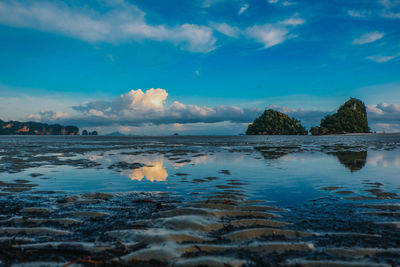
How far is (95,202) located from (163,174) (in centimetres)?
499

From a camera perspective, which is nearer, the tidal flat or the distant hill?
the tidal flat

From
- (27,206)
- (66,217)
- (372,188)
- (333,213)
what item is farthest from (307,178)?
(27,206)

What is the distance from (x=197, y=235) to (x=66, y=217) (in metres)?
3.20

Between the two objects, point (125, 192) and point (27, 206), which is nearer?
point (27, 206)

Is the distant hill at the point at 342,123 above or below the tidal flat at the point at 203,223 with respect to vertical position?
above

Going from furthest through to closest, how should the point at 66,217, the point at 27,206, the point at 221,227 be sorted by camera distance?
1. the point at 27,206
2. the point at 66,217
3. the point at 221,227

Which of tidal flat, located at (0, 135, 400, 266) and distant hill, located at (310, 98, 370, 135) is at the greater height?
distant hill, located at (310, 98, 370, 135)

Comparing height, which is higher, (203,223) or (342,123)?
(342,123)

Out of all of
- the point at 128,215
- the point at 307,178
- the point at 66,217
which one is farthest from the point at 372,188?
the point at 66,217

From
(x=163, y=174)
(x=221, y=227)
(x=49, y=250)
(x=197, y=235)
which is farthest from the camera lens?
(x=163, y=174)

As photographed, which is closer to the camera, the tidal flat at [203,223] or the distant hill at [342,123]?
the tidal flat at [203,223]

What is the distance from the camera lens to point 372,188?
799 cm

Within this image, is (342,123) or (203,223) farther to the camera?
(342,123)

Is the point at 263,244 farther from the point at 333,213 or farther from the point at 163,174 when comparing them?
the point at 163,174
